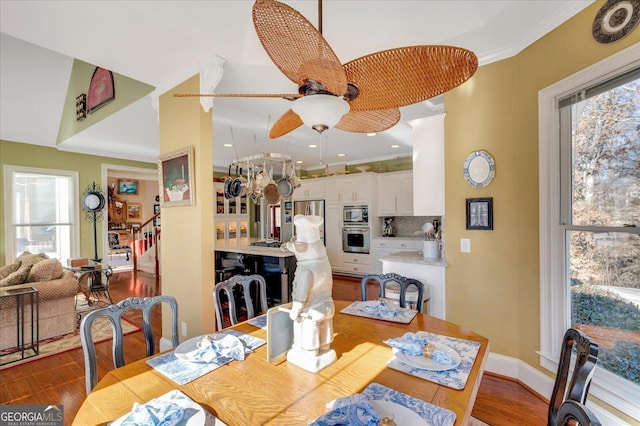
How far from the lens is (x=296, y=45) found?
3.17ft

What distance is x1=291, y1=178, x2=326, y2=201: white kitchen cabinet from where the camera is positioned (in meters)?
6.72

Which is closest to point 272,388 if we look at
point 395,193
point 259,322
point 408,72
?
point 259,322

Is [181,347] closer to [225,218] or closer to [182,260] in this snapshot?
[182,260]

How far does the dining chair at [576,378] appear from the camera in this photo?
70 centimetres

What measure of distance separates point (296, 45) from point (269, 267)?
10.4 ft

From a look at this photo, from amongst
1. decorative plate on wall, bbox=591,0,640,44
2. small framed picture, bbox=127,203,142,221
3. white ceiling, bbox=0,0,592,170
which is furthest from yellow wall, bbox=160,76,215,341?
small framed picture, bbox=127,203,142,221

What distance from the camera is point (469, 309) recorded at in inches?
96.3

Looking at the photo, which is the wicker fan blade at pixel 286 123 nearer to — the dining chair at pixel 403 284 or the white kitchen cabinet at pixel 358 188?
the dining chair at pixel 403 284

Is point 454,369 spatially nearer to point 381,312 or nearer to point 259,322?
point 381,312

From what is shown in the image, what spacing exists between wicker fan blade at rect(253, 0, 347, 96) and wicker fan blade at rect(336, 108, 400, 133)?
17.0 inches

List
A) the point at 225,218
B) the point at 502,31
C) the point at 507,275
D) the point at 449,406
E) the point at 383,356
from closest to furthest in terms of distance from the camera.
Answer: the point at 449,406, the point at 383,356, the point at 502,31, the point at 507,275, the point at 225,218

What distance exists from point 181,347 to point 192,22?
7.07 feet

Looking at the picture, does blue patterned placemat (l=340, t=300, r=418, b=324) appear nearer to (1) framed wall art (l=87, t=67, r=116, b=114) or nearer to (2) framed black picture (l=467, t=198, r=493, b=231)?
(2) framed black picture (l=467, t=198, r=493, b=231)

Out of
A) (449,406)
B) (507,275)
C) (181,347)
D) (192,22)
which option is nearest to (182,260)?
(181,347)
